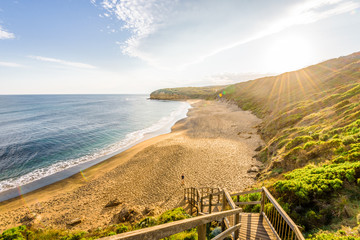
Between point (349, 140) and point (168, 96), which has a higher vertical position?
point (168, 96)

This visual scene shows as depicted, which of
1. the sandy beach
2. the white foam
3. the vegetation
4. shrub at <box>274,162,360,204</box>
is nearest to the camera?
shrub at <box>274,162,360,204</box>

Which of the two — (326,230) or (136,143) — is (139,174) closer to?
(136,143)

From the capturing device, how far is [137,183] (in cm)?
1509

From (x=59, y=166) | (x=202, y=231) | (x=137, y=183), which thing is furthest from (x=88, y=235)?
(x=59, y=166)

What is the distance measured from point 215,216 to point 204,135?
83.3 feet

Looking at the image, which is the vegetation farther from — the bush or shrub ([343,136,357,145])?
shrub ([343,136,357,145])

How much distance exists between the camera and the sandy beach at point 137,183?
1166 cm

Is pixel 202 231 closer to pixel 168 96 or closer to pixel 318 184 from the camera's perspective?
pixel 318 184

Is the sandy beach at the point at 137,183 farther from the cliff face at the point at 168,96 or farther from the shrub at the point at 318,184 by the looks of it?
the cliff face at the point at 168,96

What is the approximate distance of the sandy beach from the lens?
1166 cm

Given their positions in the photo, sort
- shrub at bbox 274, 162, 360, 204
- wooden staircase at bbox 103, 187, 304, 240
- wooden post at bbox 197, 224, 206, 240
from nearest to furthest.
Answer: wooden staircase at bbox 103, 187, 304, 240, wooden post at bbox 197, 224, 206, 240, shrub at bbox 274, 162, 360, 204

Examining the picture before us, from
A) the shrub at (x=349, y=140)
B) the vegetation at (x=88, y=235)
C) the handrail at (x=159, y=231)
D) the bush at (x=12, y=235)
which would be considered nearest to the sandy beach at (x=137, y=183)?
the vegetation at (x=88, y=235)

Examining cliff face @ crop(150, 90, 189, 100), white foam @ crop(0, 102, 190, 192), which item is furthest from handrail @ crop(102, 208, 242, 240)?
cliff face @ crop(150, 90, 189, 100)

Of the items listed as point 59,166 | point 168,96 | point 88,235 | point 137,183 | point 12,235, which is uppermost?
point 168,96
